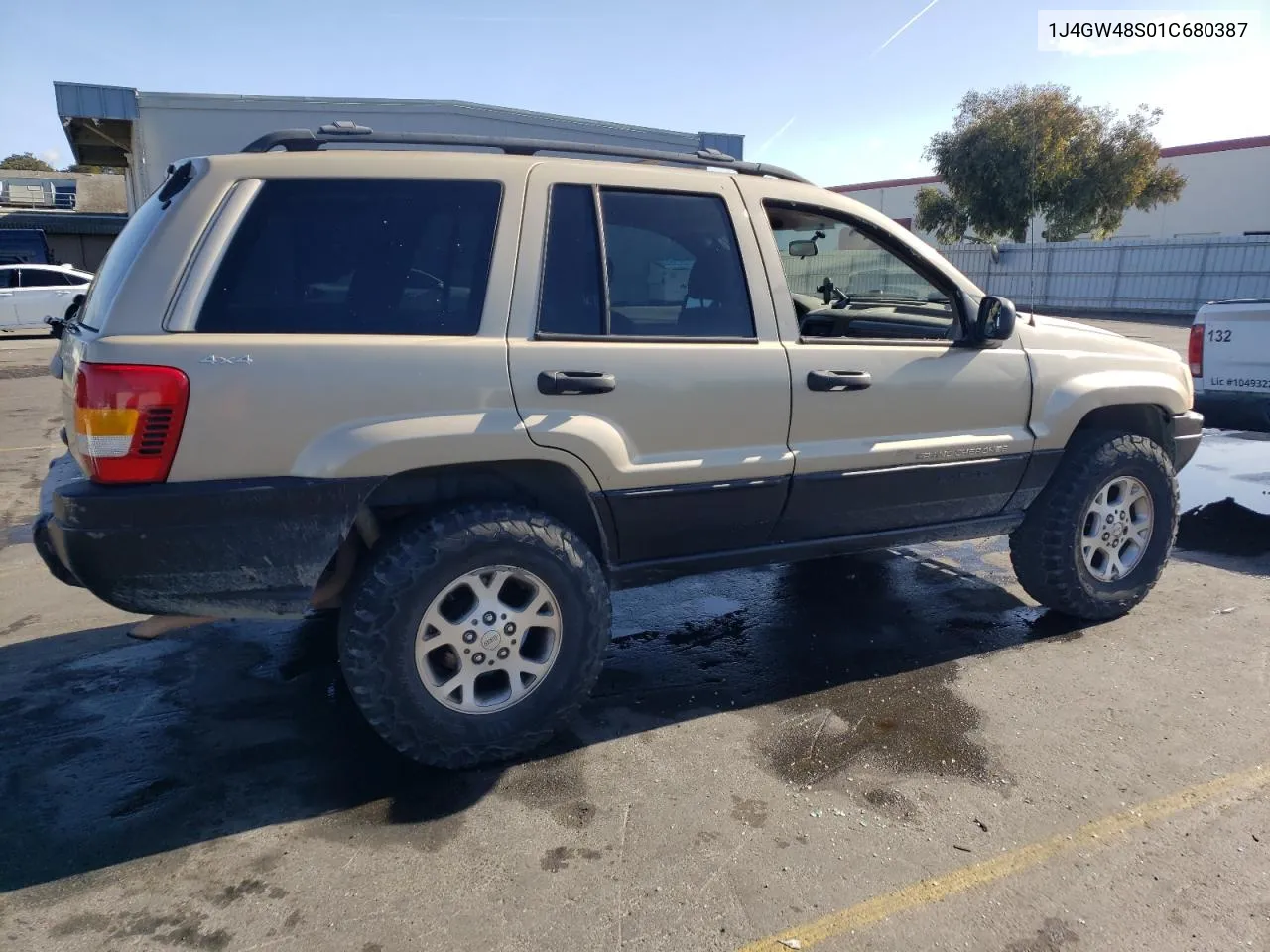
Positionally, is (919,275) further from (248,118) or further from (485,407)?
(248,118)

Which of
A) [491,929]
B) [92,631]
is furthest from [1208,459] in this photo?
[92,631]

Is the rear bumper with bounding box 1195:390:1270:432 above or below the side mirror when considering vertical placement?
below

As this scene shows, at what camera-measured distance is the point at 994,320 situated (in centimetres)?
369

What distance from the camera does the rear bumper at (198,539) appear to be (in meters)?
2.55

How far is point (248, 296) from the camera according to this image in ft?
8.77

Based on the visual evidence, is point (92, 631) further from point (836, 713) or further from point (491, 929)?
point (836, 713)

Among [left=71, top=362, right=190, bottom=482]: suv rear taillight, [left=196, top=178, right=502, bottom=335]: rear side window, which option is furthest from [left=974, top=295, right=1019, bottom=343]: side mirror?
[left=71, top=362, right=190, bottom=482]: suv rear taillight

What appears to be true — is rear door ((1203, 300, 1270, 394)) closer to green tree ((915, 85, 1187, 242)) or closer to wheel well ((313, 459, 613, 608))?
wheel well ((313, 459, 613, 608))

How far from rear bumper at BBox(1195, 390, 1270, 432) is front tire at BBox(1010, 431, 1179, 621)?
314 cm

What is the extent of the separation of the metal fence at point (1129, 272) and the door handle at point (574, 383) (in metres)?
21.2

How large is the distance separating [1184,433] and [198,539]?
4.38 m

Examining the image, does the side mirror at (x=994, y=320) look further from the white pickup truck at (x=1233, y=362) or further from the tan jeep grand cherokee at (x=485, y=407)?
the white pickup truck at (x=1233, y=362)

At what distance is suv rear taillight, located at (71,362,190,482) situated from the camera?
250 centimetres

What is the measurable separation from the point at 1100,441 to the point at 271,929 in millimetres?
3845
